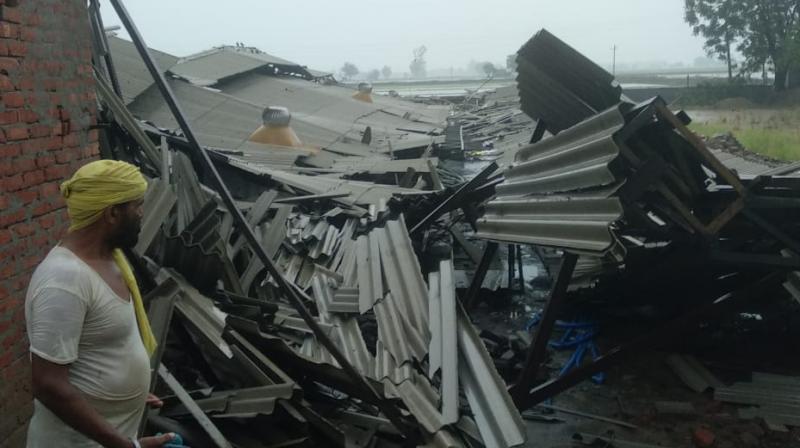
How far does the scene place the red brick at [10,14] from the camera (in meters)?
3.27

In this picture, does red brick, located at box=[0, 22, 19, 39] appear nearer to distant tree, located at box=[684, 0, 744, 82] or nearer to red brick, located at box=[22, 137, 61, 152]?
red brick, located at box=[22, 137, 61, 152]

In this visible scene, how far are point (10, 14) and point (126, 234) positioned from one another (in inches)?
72.9

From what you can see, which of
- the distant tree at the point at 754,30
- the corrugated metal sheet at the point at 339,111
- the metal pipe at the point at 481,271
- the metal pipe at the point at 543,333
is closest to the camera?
the metal pipe at the point at 543,333

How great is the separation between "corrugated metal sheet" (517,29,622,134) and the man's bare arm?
3.77m

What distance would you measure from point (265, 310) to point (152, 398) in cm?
189

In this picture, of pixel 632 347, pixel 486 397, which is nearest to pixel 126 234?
pixel 486 397

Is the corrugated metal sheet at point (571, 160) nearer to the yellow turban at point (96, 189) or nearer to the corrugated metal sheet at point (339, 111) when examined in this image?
the yellow turban at point (96, 189)

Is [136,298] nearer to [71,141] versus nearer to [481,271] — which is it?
[71,141]

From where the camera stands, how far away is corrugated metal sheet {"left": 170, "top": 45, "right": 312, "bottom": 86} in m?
17.7

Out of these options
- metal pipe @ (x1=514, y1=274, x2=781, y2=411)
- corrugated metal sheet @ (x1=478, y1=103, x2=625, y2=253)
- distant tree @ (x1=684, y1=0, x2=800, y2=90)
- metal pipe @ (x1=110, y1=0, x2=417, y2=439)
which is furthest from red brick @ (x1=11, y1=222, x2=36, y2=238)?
distant tree @ (x1=684, y1=0, x2=800, y2=90)

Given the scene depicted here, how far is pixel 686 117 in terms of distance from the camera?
13.4 ft

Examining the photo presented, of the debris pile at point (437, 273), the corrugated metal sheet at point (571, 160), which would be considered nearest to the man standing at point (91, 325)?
the debris pile at point (437, 273)

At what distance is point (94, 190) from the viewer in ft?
7.16

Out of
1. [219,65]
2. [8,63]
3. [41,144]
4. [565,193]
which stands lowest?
[565,193]
